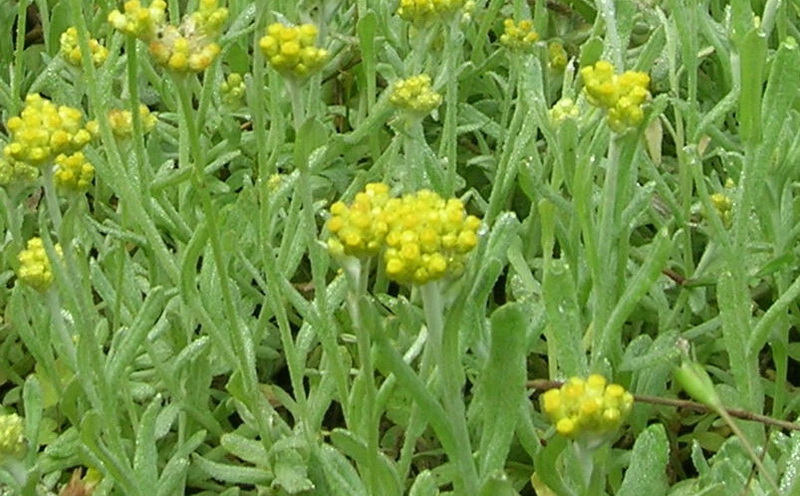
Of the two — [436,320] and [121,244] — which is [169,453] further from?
[436,320]

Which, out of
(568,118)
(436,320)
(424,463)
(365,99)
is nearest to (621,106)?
(568,118)

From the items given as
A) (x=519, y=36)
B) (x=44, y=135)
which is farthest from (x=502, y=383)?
(x=519, y=36)

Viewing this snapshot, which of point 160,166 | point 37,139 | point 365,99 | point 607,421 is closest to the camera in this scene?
point 607,421

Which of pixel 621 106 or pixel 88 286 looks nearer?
pixel 621 106

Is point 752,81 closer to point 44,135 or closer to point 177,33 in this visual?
point 177,33

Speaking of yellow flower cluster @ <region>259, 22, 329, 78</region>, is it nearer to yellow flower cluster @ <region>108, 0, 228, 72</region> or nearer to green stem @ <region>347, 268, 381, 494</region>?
yellow flower cluster @ <region>108, 0, 228, 72</region>

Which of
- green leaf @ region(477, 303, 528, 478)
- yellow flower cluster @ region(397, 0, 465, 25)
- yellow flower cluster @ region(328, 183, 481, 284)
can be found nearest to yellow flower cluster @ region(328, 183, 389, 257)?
yellow flower cluster @ region(328, 183, 481, 284)
